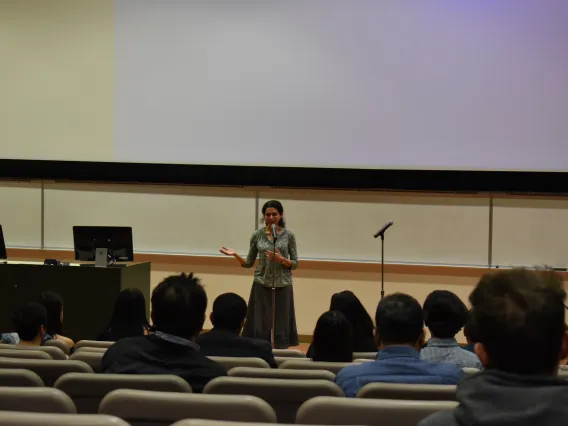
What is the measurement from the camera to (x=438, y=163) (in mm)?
7422

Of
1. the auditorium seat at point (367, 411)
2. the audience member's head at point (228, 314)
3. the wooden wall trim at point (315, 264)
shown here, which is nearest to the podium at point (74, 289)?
the wooden wall trim at point (315, 264)

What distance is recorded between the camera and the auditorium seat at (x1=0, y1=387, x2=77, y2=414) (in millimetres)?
1952

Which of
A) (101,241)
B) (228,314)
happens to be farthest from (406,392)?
(101,241)

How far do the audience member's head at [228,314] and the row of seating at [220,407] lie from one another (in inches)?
64.8

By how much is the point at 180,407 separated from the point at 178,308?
3.39 ft

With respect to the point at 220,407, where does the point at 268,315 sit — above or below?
below

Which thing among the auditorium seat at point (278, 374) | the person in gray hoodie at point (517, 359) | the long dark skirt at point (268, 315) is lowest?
the long dark skirt at point (268, 315)

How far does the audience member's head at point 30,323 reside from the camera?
13.3ft

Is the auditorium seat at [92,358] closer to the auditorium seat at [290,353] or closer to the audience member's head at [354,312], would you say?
the auditorium seat at [290,353]

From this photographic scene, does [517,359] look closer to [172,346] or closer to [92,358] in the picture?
[172,346]

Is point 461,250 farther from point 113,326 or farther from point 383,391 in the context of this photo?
point 383,391

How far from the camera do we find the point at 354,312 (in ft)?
15.5

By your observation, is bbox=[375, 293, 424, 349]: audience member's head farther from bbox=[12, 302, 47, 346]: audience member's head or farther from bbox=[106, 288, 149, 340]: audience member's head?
bbox=[12, 302, 47, 346]: audience member's head

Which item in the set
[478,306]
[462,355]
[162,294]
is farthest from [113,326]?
Answer: [478,306]
